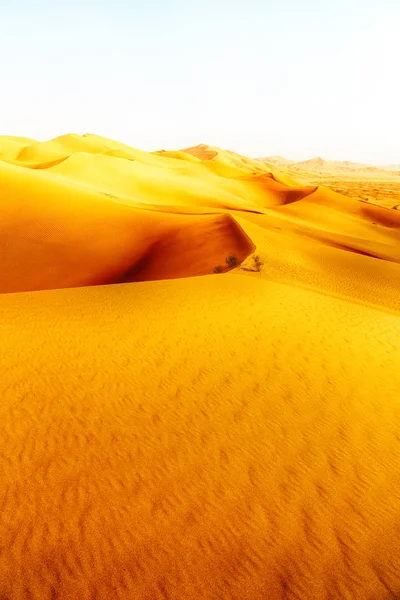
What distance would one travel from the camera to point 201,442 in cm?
582

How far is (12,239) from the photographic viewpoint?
20156 millimetres

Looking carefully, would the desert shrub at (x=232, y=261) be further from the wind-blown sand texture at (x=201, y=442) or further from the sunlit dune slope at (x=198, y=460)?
the sunlit dune slope at (x=198, y=460)

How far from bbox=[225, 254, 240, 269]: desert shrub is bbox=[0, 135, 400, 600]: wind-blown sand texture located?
1.07 ft

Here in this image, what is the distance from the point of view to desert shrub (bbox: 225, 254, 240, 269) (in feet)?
48.0

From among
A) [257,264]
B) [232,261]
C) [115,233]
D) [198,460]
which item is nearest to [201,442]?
[198,460]

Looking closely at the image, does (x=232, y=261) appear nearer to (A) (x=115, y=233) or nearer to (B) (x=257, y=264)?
(B) (x=257, y=264)

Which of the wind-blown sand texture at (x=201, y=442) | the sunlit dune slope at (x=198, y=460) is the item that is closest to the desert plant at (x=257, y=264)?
the wind-blown sand texture at (x=201, y=442)

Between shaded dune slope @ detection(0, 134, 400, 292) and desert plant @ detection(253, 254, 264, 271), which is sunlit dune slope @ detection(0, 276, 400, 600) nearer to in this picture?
desert plant @ detection(253, 254, 264, 271)

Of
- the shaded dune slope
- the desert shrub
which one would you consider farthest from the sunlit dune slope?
the shaded dune slope

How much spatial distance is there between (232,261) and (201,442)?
31.4 feet

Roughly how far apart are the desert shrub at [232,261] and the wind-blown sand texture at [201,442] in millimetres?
326

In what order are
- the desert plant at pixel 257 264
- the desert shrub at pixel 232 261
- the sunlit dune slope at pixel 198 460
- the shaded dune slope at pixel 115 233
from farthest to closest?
the shaded dune slope at pixel 115 233 → the desert shrub at pixel 232 261 → the desert plant at pixel 257 264 → the sunlit dune slope at pixel 198 460

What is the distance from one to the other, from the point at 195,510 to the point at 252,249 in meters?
12.1

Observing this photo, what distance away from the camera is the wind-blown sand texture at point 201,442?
4.06 metres
